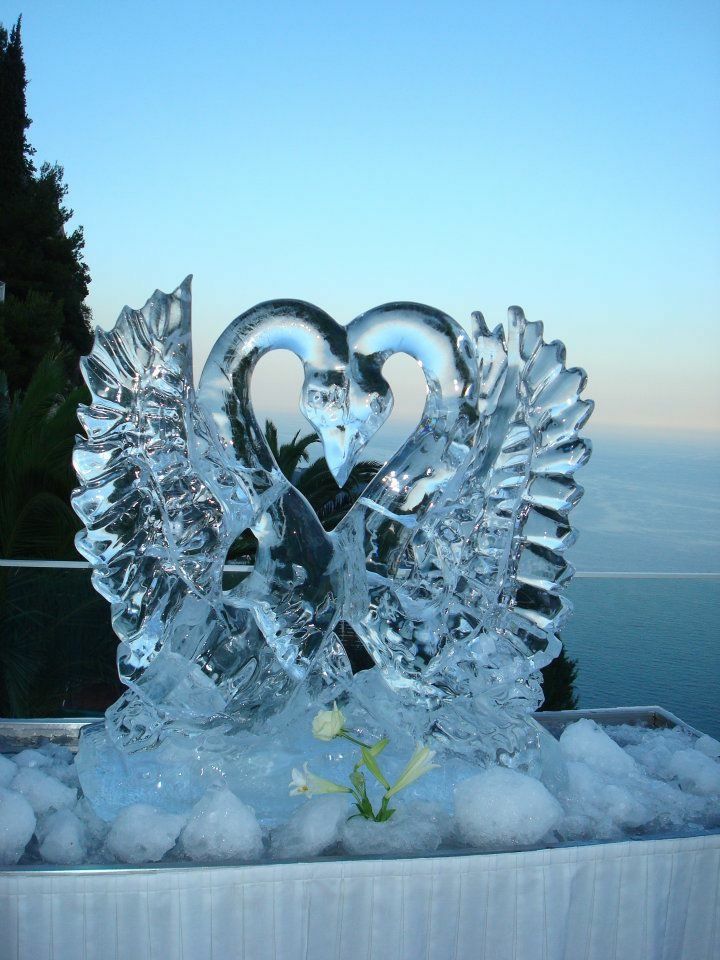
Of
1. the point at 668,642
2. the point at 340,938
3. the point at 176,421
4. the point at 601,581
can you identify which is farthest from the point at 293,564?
the point at 668,642

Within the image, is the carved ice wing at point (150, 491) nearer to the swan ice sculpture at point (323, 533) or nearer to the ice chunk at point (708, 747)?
the swan ice sculpture at point (323, 533)

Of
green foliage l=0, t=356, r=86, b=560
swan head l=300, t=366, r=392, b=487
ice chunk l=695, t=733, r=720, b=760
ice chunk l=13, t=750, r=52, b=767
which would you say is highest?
swan head l=300, t=366, r=392, b=487

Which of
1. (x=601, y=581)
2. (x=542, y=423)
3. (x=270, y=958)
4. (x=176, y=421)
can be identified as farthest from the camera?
(x=601, y=581)

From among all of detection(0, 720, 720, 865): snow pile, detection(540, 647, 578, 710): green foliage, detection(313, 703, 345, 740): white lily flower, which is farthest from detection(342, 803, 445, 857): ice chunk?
detection(540, 647, 578, 710): green foliage

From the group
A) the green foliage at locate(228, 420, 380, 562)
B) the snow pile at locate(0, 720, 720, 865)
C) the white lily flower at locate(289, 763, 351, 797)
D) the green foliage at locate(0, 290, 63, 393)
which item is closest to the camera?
the snow pile at locate(0, 720, 720, 865)

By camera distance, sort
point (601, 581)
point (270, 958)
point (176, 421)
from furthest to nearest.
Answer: point (601, 581) < point (176, 421) < point (270, 958)

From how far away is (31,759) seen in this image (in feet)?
7.76

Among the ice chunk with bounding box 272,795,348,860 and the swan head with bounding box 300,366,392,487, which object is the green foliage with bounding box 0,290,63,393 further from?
the ice chunk with bounding box 272,795,348,860

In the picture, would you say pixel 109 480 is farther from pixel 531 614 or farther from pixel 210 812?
pixel 531 614

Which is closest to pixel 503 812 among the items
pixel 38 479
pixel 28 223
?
pixel 38 479

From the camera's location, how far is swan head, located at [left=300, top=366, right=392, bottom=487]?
6.97ft

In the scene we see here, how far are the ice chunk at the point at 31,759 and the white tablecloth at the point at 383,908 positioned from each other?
607 mm

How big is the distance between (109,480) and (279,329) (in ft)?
1.65

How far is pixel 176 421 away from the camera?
85.1 inches
